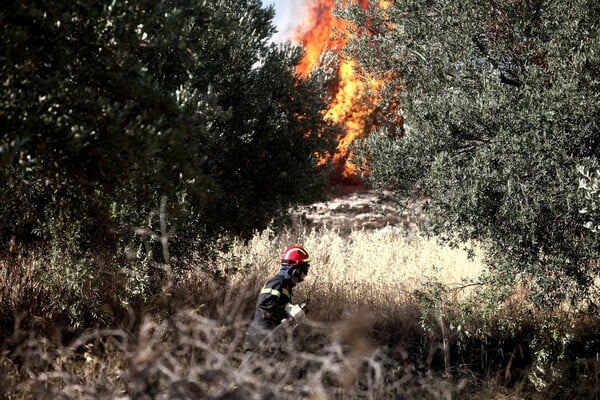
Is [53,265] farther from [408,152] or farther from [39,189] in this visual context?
[408,152]

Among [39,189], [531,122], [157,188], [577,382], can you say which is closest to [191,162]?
[157,188]

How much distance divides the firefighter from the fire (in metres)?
18.1

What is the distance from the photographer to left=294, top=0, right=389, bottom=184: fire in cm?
2709

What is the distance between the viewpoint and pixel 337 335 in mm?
7285

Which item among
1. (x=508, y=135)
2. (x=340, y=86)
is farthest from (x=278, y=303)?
(x=340, y=86)

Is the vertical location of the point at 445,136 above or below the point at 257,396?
above

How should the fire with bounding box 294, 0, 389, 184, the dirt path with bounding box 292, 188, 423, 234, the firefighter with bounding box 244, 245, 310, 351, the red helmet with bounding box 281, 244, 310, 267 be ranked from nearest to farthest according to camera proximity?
the firefighter with bounding box 244, 245, 310, 351 → the red helmet with bounding box 281, 244, 310, 267 → the dirt path with bounding box 292, 188, 423, 234 → the fire with bounding box 294, 0, 389, 184

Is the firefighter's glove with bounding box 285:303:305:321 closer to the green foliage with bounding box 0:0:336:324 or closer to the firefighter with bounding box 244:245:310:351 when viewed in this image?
the firefighter with bounding box 244:245:310:351

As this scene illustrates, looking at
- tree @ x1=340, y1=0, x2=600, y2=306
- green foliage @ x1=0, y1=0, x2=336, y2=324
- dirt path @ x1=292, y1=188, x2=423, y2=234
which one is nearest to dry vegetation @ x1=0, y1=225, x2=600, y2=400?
green foliage @ x1=0, y1=0, x2=336, y2=324

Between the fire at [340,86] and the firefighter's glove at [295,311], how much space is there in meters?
18.9

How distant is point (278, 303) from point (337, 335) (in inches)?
36.6

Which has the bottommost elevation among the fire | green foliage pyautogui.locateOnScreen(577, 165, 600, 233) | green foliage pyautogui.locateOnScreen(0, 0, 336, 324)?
green foliage pyautogui.locateOnScreen(577, 165, 600, 233)

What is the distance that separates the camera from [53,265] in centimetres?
877

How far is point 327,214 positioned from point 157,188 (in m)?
17.2
